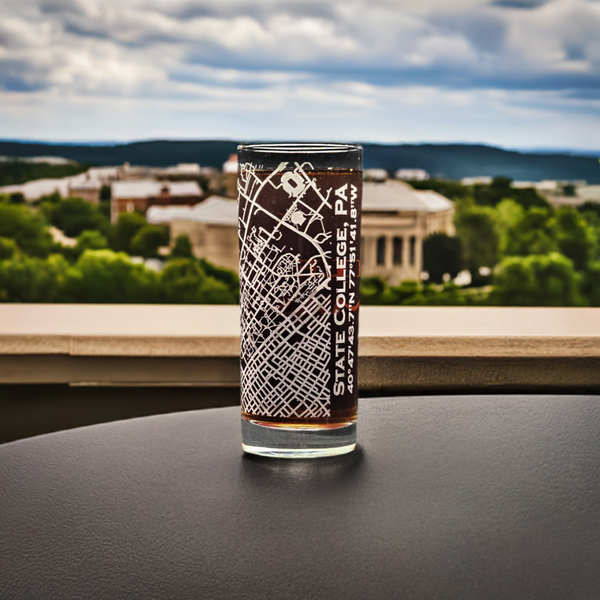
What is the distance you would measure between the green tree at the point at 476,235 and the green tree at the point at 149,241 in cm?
146

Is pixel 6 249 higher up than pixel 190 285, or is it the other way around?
pixel 6 249

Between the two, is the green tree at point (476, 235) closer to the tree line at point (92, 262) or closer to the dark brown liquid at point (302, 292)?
the tree line at point (92, 262)

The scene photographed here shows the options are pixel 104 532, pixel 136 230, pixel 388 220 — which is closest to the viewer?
pixel 104 532

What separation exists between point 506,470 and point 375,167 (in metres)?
2.96

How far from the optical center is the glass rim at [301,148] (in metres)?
0.46

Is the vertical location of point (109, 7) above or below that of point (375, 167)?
above

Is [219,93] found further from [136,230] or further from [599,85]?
[599,85]

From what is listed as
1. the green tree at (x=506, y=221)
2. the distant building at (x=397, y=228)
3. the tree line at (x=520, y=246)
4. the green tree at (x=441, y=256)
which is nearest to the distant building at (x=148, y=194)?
the distant building at (x=397, y=228)

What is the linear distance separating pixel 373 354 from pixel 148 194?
9.08 ft

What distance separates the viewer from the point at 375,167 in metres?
3.33

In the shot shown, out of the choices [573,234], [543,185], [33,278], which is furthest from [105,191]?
[573,234]

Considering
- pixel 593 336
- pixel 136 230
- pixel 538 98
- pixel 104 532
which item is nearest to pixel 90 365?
pixel 593 336

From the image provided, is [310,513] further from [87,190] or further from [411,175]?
[87,190]

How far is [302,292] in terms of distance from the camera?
461 mm
